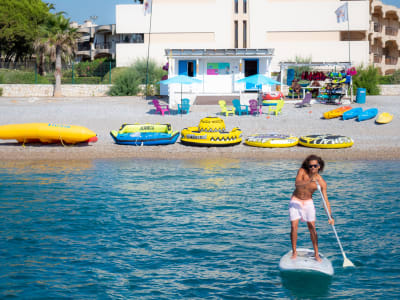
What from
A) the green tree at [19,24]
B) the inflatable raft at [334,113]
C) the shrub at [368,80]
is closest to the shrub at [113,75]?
the green tree at [19,24]

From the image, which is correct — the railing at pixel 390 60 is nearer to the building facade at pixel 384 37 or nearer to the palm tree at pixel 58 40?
the building facade at pixel 384 37

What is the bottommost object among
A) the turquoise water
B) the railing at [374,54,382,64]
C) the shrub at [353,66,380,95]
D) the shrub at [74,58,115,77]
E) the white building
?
the turquoise water

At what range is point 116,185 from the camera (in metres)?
16.4

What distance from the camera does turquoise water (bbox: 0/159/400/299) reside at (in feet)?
27.9

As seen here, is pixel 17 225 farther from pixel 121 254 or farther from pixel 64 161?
pixel 64 161

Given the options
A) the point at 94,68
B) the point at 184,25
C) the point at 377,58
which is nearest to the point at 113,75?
the point at 94,68

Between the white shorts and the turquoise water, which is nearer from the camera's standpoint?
the white shorts

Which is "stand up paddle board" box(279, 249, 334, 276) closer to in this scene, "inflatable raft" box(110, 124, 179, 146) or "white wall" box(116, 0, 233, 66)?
"inflatable raft" box(110, 124, 179, 146)

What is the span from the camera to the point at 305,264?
8688 mm

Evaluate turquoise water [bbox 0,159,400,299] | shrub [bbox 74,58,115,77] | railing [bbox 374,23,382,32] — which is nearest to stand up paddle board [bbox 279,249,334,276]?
turquoise water [bbox 0,159,400,299]

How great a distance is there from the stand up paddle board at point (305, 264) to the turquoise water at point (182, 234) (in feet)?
0.51

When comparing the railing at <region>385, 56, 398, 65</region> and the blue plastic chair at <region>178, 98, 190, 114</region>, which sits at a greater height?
the railing at <region>385, 56, 398, 65</region>

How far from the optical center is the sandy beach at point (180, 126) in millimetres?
21516

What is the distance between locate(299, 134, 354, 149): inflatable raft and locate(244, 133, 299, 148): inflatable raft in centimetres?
50
